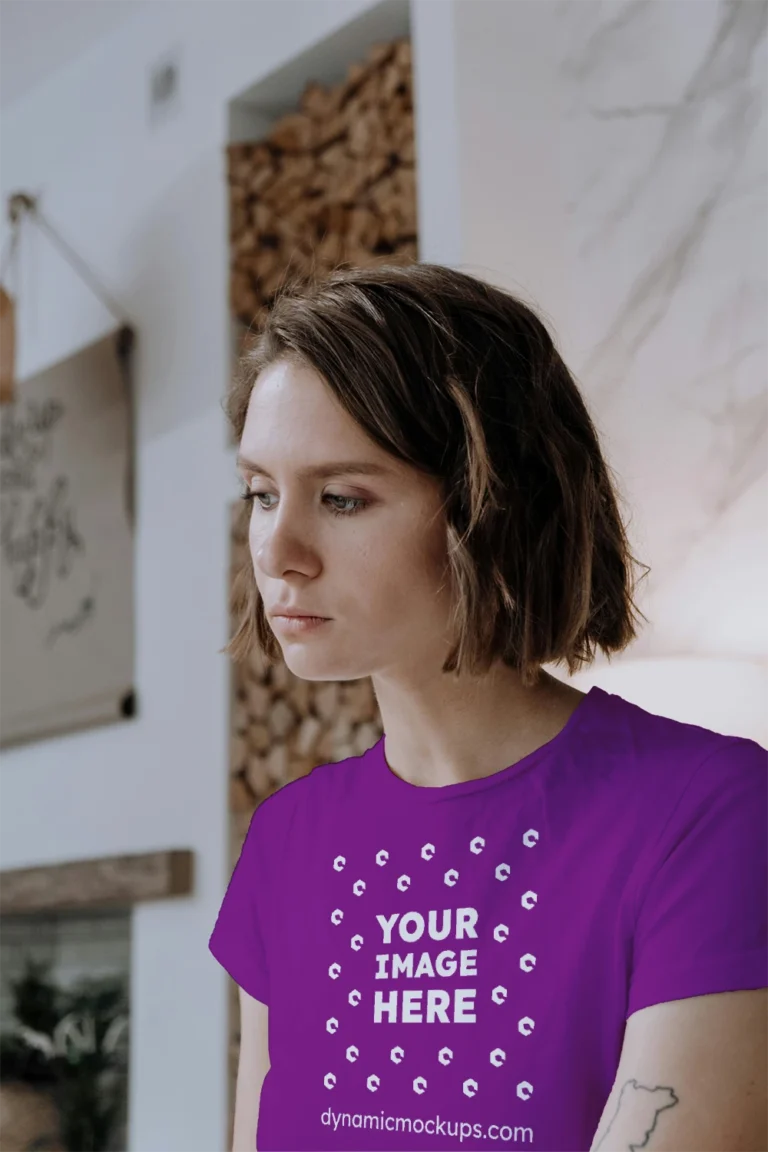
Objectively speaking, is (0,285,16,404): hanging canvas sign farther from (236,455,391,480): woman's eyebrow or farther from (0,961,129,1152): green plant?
(236,455,391,480): woman's eyebrow

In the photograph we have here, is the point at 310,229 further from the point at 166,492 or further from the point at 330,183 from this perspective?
the point at 166,492

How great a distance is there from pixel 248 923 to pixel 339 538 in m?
0.43

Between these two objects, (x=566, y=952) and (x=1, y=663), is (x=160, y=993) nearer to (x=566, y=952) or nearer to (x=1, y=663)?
(x=1, y=663)

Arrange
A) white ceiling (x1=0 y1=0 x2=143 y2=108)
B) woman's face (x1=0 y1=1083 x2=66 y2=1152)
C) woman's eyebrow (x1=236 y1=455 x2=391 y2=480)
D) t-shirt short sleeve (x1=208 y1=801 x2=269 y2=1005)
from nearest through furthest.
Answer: woman's eyebrow (x1=236 y1=455 x2=391 y2=480) → t-shirt short sleeve (x1=208 y1=801 x2=269 y2=1005) → woman's face (x1=0 y1=1083 x2=66 y2=1152) → white ceiling (x1=0 y1=0 x2=143 y2=108)

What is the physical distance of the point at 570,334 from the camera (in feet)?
7.71

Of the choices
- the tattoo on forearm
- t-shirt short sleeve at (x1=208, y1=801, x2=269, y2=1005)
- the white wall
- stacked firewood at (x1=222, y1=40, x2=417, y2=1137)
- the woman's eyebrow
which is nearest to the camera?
the tattoo on forearm

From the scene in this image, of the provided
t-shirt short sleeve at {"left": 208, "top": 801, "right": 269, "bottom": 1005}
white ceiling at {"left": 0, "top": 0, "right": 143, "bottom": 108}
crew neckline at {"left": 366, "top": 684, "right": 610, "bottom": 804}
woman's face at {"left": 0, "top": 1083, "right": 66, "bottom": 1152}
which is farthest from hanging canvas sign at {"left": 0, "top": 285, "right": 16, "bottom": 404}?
crew neckline at {"left": 366, "top": 684, "right": 610, "bottom": 804}

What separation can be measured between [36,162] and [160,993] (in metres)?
2.24

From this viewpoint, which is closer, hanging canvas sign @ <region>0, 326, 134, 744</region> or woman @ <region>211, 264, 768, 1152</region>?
woman @ <region>211, 264, 768, 1152</region>

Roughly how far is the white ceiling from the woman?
277 centimetres

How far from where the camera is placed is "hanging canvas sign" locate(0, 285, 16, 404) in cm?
309

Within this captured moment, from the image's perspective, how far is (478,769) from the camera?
1.10 m

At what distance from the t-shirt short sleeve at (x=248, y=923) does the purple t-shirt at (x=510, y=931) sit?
0.04 meters

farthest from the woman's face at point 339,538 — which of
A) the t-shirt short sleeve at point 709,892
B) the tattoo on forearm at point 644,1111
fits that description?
the tattoo on forearm at point 644,1111
